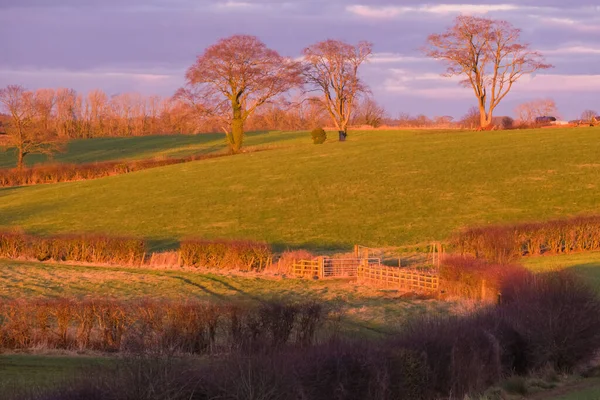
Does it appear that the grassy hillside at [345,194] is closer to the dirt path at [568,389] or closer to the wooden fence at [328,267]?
the wooden fence at [328,267]

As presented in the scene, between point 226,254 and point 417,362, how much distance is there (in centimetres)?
2340

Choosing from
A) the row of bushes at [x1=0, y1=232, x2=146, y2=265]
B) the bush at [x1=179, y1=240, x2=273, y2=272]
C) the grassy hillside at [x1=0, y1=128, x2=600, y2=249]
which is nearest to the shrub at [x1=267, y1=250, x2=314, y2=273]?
the bush at [x1=179, y1=240, x2=273, y2=272]

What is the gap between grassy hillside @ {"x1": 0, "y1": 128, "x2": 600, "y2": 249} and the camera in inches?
1725

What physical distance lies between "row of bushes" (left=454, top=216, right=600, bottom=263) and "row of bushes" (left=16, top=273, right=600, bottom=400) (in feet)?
47.4

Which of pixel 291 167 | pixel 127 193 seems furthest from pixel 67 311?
pixel 291 167

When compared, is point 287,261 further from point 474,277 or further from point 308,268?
point 474,277

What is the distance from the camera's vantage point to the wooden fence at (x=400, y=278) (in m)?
29.1

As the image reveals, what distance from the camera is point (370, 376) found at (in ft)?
43.4

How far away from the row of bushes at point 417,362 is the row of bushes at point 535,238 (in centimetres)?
1444

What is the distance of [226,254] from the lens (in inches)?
1452

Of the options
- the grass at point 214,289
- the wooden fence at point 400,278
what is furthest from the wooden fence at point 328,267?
the wooden fence at point 400,278

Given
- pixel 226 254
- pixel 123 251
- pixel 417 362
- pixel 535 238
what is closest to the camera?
pixel 417 362

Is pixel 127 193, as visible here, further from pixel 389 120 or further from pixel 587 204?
pixel 389 120

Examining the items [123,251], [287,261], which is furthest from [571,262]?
[123,251]
